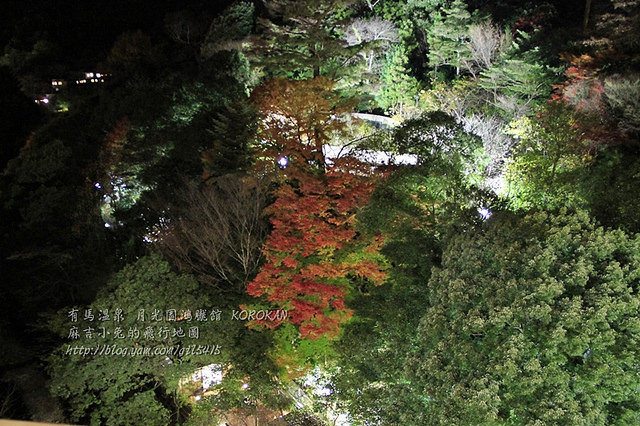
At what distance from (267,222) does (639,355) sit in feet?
27.5

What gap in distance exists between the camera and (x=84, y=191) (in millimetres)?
15500

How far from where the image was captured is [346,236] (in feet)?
34.5

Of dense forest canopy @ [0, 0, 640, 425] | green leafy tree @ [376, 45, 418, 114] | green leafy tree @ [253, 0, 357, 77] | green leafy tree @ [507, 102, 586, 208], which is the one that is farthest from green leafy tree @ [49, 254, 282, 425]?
green leafy tree @ [376, 45, 418, 114]

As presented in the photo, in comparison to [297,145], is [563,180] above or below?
below

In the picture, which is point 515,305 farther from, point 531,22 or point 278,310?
point 531,22

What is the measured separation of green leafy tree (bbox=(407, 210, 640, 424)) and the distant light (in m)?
0.93

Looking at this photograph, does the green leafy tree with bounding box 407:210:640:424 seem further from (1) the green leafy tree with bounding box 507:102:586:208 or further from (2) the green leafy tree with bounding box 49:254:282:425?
(2) the green leafy tree with bounding box 49:254:282:425

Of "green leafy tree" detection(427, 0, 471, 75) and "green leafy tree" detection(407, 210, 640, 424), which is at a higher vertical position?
"green leafy tree" detection(427, 0, 471, 75)

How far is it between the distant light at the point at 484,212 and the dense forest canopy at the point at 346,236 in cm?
4

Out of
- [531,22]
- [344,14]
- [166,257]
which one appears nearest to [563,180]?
[166,257]

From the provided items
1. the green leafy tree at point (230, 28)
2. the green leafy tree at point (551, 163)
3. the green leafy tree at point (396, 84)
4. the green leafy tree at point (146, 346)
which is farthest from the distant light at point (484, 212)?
the green leafy tree at point (230, 28)

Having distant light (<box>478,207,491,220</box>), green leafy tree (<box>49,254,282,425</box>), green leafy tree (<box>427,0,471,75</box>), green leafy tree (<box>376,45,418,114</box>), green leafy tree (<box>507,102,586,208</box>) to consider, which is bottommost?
green leafy tree (<box>49,254,282,425</box>)

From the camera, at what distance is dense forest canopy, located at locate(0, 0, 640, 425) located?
618 centimetres

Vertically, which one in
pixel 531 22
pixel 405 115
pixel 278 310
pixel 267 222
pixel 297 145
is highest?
pixel 531 22
